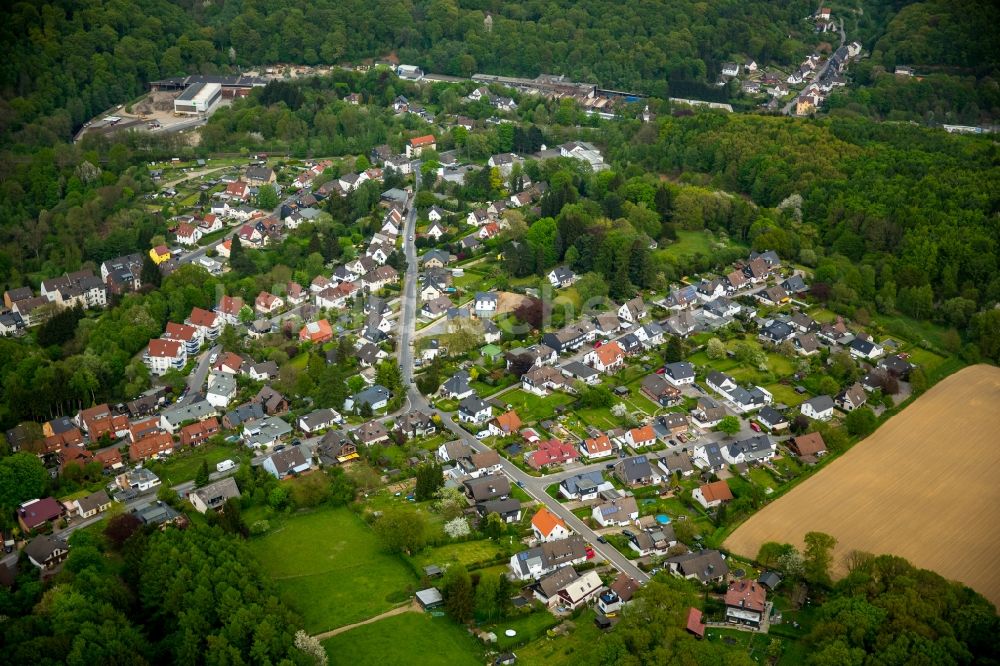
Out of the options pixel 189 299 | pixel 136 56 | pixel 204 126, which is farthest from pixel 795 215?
pixel 136 56

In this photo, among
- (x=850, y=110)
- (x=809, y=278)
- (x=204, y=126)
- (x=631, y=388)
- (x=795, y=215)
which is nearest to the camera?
(x=631, y=388)

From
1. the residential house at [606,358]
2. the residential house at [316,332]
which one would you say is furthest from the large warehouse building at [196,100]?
the residential house at [606,358]

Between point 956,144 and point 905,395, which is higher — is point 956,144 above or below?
above

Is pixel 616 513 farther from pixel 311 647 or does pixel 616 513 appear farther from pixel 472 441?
pixel 311 647

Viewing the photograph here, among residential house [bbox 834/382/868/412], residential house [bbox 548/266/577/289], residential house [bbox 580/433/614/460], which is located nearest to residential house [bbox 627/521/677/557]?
residential house [bbox 580/433/614/460]

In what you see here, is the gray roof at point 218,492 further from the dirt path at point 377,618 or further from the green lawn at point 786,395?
the green lawn at point 786,395

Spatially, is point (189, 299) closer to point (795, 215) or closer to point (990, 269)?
point (795, 215)

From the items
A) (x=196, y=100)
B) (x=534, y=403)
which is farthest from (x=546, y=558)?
(x=196, y=100)
